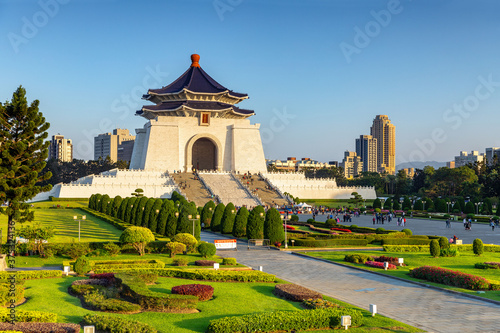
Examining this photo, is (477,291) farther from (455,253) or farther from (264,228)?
(264,228)

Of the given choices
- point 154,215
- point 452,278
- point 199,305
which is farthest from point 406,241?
point 199,305

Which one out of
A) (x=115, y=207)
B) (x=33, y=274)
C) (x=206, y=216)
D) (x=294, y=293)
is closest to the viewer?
(x=294, y=293)

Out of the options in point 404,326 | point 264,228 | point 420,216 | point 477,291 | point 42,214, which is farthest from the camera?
point 420,216

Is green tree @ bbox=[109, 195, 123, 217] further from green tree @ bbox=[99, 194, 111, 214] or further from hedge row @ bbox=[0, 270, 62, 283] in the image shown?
hedge row @ bbox=[0, 270, 62, 283]

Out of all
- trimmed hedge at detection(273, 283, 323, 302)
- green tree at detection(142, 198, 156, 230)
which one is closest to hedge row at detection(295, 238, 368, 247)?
green tree at detection(142, 198, 156, 230)

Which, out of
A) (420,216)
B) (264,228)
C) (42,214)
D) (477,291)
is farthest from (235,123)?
(477,291)

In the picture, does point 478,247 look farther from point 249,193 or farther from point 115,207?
point 249,193

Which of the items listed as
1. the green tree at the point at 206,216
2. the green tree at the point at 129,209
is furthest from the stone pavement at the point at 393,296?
the green tree at the point at 129,209
